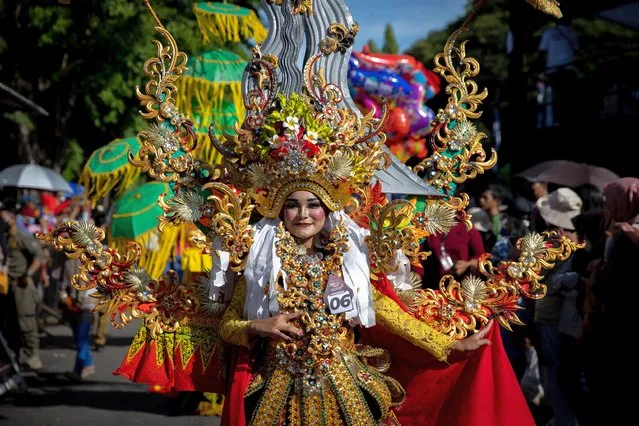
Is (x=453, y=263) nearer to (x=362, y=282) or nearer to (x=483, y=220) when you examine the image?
(x=483, y=220)

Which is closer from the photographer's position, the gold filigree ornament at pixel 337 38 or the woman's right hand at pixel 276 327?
the woman's right hand at pixel 276 327

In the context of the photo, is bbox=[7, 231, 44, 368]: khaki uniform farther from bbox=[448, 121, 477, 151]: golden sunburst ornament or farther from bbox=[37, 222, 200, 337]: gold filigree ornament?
bbox=[448, 121, 477, 151]: golden sunburst ornament

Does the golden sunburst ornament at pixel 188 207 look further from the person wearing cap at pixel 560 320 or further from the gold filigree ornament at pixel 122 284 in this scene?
the person wearing cap at pixel 560 320

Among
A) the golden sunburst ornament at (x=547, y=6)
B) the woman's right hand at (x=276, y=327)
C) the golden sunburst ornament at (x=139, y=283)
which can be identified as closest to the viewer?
the woman's right hand at (x=276, y=327)

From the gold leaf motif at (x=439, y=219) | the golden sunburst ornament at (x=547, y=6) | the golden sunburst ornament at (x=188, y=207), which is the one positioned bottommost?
the gold leaf motif at (x=439, y=219)

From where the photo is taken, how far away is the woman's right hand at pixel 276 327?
152 inches

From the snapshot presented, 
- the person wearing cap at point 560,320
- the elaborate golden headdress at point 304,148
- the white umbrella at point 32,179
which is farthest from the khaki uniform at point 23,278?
the elaborate golden headdress at point 304,148

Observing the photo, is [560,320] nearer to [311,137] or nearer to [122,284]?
[311,137]

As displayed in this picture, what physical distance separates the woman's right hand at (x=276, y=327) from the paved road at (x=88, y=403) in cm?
381

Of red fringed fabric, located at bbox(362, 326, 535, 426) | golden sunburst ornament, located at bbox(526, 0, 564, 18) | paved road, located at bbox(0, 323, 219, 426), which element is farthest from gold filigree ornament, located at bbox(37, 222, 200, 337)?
paved road, located at bbox(0, 323, 219, 426)

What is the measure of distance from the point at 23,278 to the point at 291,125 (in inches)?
272

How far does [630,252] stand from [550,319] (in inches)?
77.4

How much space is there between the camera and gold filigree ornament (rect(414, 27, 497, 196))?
14.4 feet

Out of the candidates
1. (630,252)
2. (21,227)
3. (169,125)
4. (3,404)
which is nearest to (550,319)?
(630,252)
